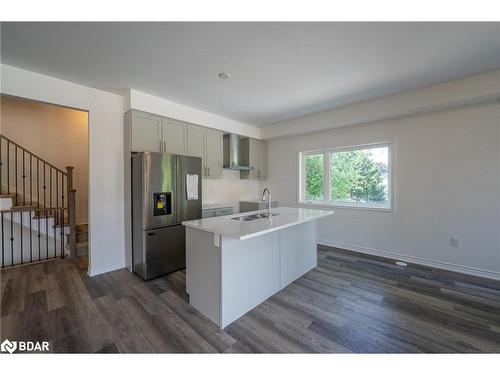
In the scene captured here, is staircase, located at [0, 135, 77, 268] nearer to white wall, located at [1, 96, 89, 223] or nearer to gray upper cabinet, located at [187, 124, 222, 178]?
white wall, located at [1, 96, 89, 223]

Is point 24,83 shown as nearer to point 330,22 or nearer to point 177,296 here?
point 177,296

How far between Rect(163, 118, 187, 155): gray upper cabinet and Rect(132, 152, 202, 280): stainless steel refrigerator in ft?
1.28

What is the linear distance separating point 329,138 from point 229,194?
2.39 metres

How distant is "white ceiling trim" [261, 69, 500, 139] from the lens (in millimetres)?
2582

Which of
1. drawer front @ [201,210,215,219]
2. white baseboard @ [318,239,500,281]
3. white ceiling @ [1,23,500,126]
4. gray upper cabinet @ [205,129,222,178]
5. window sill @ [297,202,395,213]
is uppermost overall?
white ceiling @ [1,23,500,126]

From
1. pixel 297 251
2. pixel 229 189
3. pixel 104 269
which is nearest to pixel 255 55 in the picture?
pixel 297 251

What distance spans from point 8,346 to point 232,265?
1.80m

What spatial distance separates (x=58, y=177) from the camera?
4.38 metres

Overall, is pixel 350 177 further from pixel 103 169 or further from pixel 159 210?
pixel 103 169

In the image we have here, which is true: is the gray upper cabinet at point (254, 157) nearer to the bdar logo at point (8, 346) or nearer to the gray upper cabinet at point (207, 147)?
the gray upper cabinet at point (207, 147)

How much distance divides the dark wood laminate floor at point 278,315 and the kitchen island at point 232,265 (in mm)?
123

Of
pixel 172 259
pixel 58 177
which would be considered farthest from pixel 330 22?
pixel 58 177

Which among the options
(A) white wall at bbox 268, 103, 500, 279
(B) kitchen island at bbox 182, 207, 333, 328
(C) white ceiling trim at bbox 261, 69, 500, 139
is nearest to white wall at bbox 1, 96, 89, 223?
(B) kitchen island at bbox 182, 207, 333, 328
